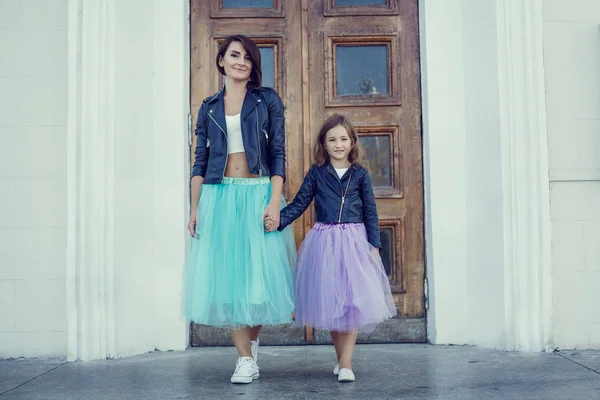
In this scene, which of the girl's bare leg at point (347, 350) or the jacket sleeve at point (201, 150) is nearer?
the girl's bare leg at point (347, 350)

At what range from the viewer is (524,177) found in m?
3.90

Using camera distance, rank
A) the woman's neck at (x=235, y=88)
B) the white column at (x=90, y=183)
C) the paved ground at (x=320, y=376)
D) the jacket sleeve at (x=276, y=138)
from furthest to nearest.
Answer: the white column at (x=90, y=183)
the woman's neck at (x=235, y=88)
the jacket sleeve at (x=276, y=138)
the paved ground at (x=320, y=376)

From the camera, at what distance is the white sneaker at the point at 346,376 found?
3.14 m

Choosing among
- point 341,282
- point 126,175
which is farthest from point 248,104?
point 126,175

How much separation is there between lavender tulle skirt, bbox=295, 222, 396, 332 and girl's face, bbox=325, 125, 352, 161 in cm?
38

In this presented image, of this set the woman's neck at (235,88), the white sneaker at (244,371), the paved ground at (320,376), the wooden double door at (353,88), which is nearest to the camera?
the paved ground at (320,376)

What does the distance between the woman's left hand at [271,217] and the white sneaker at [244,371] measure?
673 millimetres

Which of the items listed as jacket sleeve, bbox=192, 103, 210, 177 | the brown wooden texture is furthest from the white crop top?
the brown wooden texture

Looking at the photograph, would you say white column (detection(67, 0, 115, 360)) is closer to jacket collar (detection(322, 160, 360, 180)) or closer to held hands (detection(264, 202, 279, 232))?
held hands (detection(264, 202, 279, 232))

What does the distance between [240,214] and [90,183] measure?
3.83 ft

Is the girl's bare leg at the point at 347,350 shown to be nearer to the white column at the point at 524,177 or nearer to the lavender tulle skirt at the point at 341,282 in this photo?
the lavender tulle skirt at the point at 341,282

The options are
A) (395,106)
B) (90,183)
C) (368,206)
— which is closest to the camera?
(368,206)

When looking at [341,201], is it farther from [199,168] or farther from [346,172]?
[199,168]

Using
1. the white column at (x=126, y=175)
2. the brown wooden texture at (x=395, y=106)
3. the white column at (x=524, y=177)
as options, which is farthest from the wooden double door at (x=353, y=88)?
the white column at (x=524, y=177)
